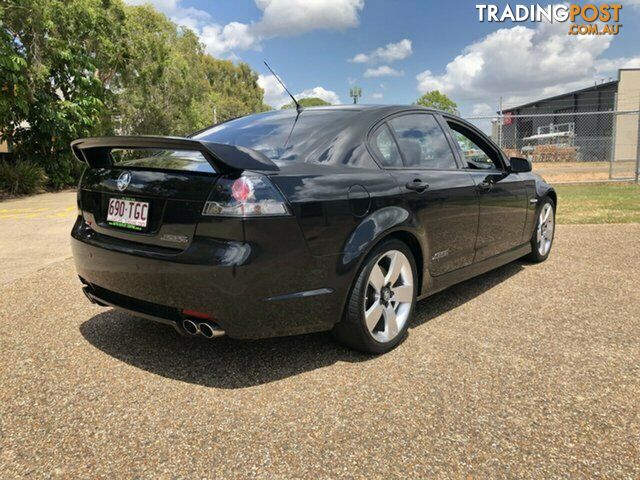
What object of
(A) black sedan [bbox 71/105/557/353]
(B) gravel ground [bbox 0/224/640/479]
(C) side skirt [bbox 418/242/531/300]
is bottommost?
(B) gravel ground [bbox 0/224/640/479]

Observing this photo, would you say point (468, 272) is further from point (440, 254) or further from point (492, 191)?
point (492, 191)

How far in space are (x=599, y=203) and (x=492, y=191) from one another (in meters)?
7.53

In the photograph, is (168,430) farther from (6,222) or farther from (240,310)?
(6,222)

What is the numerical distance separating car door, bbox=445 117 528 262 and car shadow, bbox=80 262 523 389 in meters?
1.02

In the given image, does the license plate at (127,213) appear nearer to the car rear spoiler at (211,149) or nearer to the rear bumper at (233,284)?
the rear bumper at (233,284)

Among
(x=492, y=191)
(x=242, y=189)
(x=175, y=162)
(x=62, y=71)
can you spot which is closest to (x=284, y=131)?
(x=175, y=162)

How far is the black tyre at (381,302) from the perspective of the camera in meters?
2.83

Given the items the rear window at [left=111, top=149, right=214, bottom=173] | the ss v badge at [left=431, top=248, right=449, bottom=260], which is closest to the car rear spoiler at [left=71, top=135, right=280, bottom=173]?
the rear window at [left=111, top=149, right=214, bottom=173]

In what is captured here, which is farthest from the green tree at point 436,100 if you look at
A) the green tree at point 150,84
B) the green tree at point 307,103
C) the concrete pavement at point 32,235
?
the concrete pavement at point 32,235

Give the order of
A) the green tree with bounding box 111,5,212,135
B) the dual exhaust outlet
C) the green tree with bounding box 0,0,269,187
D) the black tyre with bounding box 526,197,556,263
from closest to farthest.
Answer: the dual exhaust outlet
the black tyre with bounding box 526,197,556,263
the green tree with bounding box 0,0,269,187
the green tree with bounding box 111,5,212,135

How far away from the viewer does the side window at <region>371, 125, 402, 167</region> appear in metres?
3.15

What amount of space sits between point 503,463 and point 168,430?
1.41 meters

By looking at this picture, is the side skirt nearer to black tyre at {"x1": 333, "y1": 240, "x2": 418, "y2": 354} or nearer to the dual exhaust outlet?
black tyre at {"x1": 333, "y1": 240, "x2": 418, "y2": 354}

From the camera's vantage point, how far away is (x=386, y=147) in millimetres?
3227
